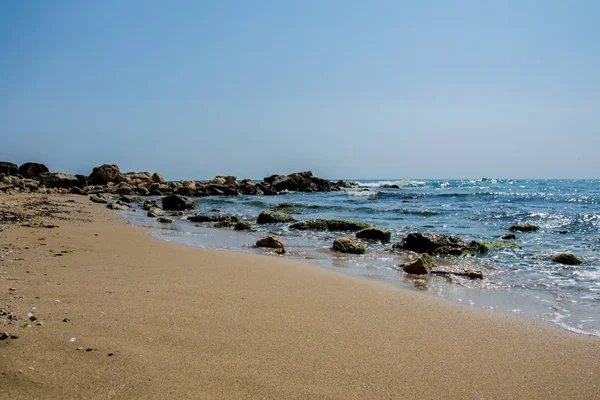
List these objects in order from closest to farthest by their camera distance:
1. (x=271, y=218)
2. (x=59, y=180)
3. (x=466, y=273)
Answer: (x=466, y=273)
(x=271, y=218)
(x=59, y=180)

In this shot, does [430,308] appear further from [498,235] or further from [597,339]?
[498,235]

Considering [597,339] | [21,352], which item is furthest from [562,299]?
[21,352]

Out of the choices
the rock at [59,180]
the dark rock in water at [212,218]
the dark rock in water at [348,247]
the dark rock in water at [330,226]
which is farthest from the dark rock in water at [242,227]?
the rock at [59,180]

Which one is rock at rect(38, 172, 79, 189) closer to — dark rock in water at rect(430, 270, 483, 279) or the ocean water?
the ocean water

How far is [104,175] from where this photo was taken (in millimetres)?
40281

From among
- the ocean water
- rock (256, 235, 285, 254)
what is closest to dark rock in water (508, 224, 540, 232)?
the ocean water

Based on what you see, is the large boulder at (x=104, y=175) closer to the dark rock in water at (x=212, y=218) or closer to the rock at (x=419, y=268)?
the dark rock in water at (x=212, y=218)

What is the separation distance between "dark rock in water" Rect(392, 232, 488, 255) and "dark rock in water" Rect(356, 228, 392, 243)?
1.03 m

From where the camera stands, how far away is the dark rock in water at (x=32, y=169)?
116ft

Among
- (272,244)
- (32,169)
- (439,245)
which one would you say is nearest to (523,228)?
(439,245)

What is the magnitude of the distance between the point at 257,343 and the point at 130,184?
36866 mm

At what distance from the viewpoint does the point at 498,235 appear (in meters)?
11.3

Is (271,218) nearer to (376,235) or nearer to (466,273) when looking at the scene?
(376,235)

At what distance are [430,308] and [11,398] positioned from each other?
11.5 ft
